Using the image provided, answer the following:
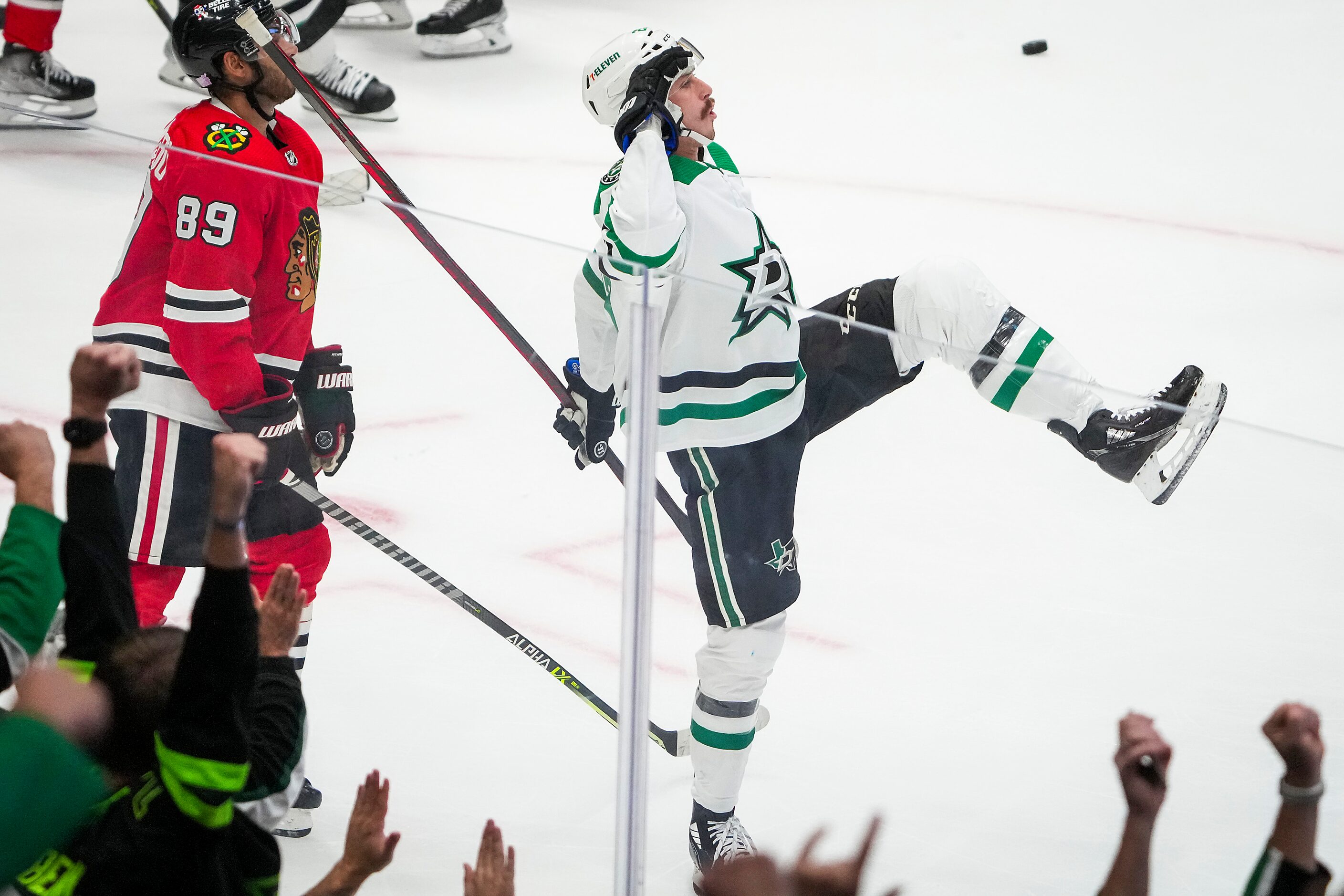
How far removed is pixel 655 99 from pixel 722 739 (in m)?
0.76

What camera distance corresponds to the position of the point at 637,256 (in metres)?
1.65

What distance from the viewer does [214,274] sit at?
166cm

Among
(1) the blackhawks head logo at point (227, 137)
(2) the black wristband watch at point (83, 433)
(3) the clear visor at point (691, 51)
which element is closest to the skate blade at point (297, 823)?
(2) the black wristband watch at point (83, 433)

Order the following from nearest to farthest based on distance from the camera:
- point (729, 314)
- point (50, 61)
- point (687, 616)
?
point (729, 314) → point (687, 616) → point (50, 61)

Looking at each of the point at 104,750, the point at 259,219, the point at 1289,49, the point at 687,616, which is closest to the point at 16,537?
the point at 104,750

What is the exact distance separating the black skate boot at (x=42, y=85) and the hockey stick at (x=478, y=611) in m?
2.83

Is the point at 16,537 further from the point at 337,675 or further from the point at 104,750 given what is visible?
the point at 337,675

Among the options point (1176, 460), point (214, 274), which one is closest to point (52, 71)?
point (214, 274)

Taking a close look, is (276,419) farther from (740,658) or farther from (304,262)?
(740,658)

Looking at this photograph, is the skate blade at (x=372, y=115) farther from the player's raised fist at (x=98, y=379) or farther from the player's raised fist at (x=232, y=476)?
the player's raised fist at (x=232, y=476)

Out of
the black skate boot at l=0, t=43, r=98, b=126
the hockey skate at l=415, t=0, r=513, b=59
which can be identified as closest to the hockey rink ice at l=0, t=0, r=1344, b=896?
the black skate boot at l=0, t=43, r=98, b=126

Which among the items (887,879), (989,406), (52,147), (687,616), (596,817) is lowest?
(596,817)

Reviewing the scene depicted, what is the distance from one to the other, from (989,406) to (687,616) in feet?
1.37

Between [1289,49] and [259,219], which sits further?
[1289,49]
